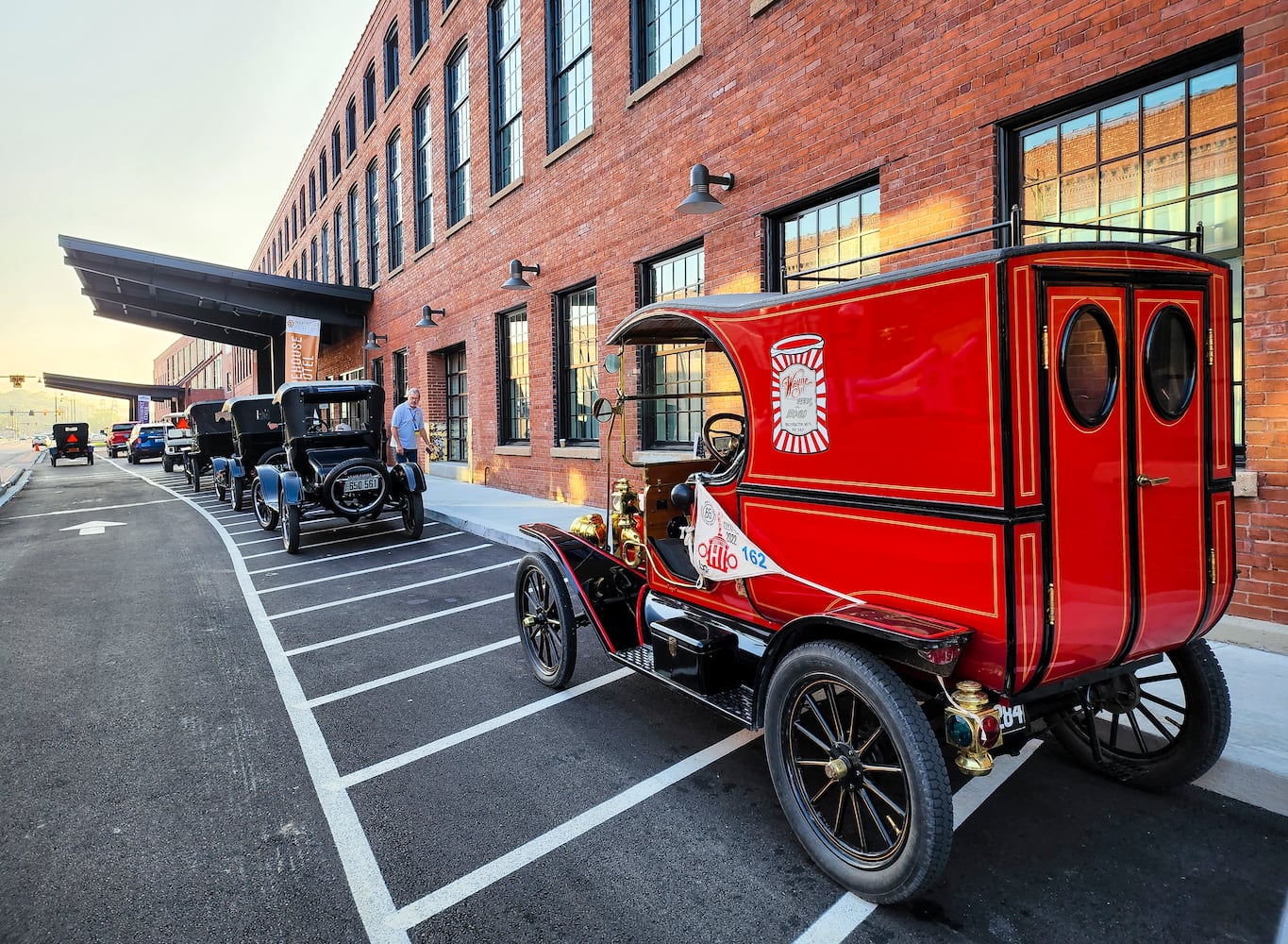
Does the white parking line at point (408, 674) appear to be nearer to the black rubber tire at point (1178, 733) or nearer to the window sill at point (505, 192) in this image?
the black rubber tire at point (1178, 733)

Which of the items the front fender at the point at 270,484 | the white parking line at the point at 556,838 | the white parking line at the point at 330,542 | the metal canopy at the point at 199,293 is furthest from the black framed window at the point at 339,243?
the white parking line at the point at 556,838

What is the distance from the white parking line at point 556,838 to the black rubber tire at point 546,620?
1059mm

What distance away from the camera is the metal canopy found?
724 inches

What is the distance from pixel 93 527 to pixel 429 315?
755 cm

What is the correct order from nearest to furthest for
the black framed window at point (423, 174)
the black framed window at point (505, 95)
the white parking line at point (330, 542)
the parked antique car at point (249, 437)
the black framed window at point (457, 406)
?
→ the white parking line at point (330, 542)
the parked antique car at point (249, 437)
the black framed window at point (505, 95)
the black framed window at point (457, 406)
the black framed window at point (423, 174)

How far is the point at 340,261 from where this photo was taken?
26375 mm

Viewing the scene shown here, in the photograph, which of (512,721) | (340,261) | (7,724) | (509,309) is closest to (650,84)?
(509,309)

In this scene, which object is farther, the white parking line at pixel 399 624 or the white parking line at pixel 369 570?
the white parking line at pixel 369 570

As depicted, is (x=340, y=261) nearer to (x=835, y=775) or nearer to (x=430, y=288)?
(x=430, y=288)

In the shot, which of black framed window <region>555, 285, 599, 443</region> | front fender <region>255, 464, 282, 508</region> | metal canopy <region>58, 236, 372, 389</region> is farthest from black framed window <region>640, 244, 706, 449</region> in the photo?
metal canopy <region>58, 236, 372, 389</region>

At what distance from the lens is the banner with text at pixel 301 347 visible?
2005cm

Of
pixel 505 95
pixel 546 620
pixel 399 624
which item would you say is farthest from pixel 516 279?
pixel 546 620

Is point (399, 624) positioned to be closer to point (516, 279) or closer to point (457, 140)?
point (516, 279)

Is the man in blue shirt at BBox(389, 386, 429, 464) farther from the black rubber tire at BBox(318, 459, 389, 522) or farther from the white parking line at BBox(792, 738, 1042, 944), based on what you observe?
the white parking line at BBox(792, 738, 1042, 944)
